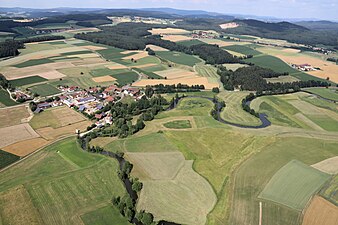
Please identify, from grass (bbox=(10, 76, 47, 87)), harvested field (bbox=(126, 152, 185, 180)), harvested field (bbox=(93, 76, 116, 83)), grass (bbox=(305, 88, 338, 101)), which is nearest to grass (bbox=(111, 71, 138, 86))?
harvested field (bbox=(93, 76, 116, 83))

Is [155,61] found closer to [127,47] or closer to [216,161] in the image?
[127,47]

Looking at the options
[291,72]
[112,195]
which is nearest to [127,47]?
[291,72]

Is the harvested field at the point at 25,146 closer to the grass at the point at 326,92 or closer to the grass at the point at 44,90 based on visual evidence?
the grass at the point at 44,90

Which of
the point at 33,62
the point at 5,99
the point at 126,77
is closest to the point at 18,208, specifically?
the point at 5,99

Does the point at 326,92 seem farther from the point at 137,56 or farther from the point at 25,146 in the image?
the point at 25,146

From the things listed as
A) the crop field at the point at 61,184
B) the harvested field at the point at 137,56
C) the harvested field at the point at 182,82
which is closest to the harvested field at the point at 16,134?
the crop field at the point at 61,184

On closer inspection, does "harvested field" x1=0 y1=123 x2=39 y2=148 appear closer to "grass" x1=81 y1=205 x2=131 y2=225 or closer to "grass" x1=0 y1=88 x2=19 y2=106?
"grass" x1=0 y1=88 x2=19 y2=106
